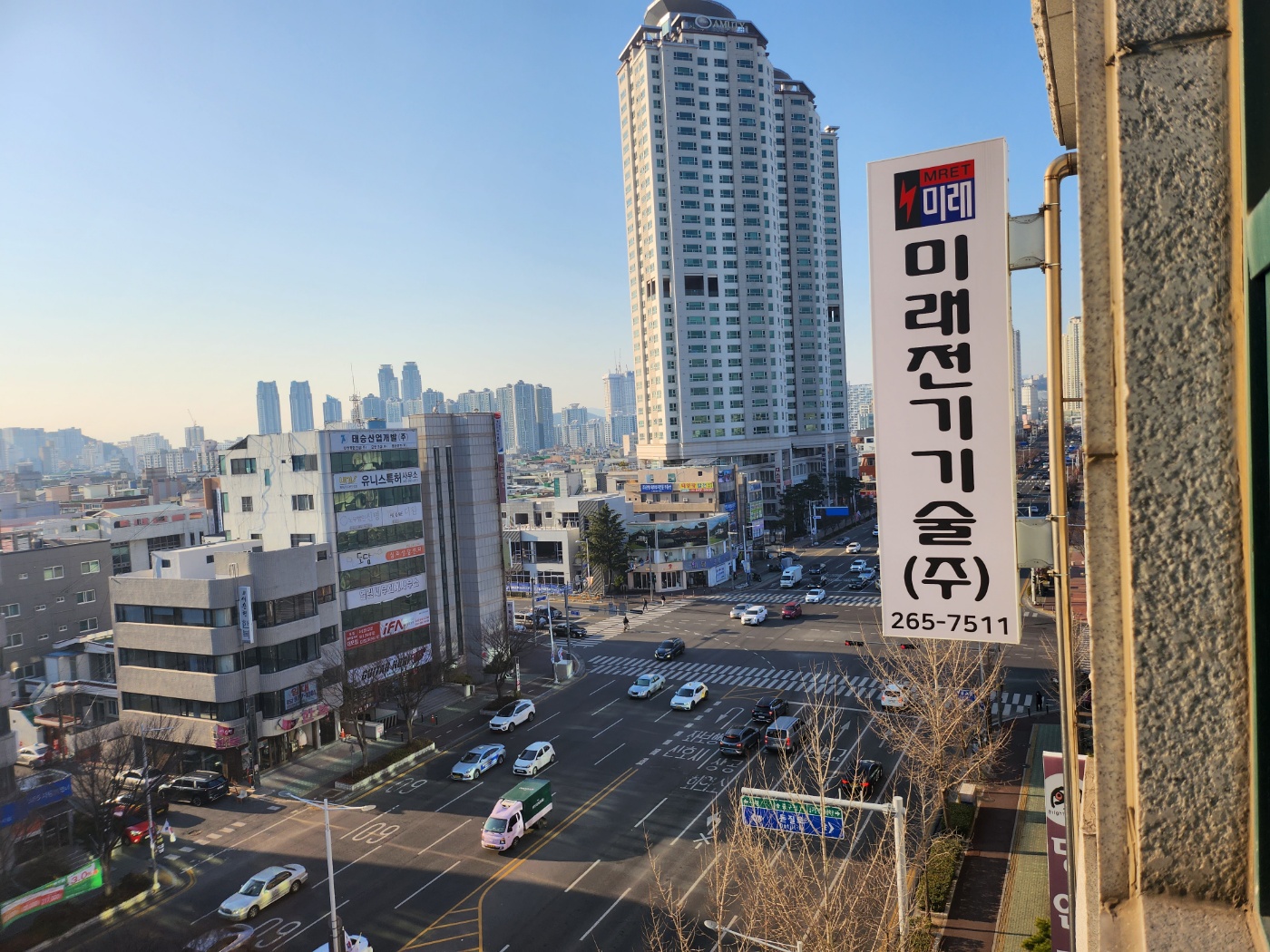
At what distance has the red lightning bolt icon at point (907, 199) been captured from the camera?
17.6ft

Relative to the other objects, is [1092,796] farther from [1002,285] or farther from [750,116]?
[750,116]

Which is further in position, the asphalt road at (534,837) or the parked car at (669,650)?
the parked car at (669,650)

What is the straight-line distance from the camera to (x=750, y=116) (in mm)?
88812

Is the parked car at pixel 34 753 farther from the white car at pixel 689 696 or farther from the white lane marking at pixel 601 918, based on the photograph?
the white car at pixel 689 696

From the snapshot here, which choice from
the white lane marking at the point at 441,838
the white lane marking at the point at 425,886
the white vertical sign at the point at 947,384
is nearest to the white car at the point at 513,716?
the white lane marking at the point at 441,838

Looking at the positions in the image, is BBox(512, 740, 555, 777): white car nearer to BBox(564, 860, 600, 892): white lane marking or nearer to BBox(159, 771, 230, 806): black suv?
BBox(564, 860, 600, 892): white lane marking

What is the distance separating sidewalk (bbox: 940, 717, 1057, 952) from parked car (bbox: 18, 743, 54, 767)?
2885 cm

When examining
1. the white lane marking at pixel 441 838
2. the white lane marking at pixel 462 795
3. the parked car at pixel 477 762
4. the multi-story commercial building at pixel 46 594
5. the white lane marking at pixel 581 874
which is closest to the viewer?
the white lane marking at pixel 581 874

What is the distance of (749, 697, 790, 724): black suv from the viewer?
29703 millimetres

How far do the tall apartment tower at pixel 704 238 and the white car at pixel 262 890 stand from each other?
6810 centimetres

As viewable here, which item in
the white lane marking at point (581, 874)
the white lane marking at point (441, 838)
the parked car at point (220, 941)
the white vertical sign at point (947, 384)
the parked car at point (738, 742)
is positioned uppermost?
the white vertical sign at point (947, 384)

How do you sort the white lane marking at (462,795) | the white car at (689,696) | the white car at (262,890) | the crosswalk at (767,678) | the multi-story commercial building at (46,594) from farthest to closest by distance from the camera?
the multi-story commercial building at (46,594) → the white car at (689,696) → the crosswalk at (767,678) → the white lane marking at (462,795) → the white car at (262,890)

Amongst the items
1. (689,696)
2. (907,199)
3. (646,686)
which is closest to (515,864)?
(689,696)

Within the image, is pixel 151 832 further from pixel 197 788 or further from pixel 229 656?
pixel 229 656
